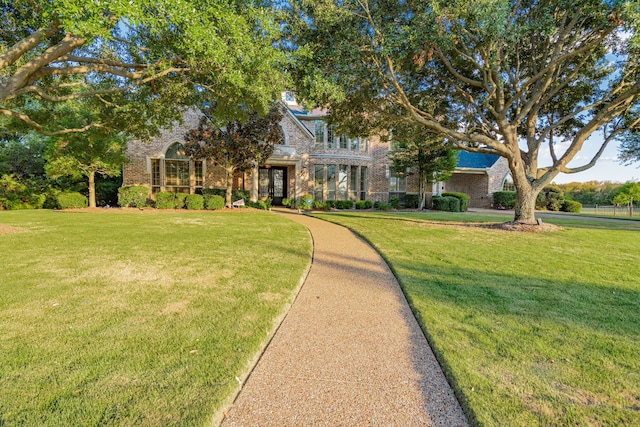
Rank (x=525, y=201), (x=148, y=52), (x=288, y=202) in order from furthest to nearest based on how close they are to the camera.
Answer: (x=288, y=202)
(x=525, y=201)
(x=148, y=52)

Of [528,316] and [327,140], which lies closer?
[528,316]

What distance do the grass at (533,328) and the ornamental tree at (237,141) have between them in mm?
10472

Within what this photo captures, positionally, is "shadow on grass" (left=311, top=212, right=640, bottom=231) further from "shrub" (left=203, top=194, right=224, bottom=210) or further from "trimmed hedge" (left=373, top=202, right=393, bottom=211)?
"shrub" (left=203, top=194, right=224, bottom=210)

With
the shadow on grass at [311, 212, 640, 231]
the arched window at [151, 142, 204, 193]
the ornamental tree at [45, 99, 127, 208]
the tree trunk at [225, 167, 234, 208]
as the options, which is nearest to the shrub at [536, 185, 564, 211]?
the shadow on grass at [311, 212, 640, 231]

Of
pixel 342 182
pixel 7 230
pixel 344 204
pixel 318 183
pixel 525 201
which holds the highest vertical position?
pixel 342 182

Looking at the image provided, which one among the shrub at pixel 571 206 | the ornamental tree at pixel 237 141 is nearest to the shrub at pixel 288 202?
the ornamental tree at pixel 237 141

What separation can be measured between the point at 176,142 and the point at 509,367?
18.7 meters

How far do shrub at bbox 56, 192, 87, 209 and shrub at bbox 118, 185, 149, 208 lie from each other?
1.80 m

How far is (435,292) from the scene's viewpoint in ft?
13.8

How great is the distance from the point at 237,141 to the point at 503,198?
868 inches

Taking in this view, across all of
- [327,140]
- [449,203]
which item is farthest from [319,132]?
[449,203]

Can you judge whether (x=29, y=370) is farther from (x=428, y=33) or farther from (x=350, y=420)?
(x=428, y=33)

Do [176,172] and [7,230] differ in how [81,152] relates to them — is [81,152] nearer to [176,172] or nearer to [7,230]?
[176,172]

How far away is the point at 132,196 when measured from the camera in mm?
15906
